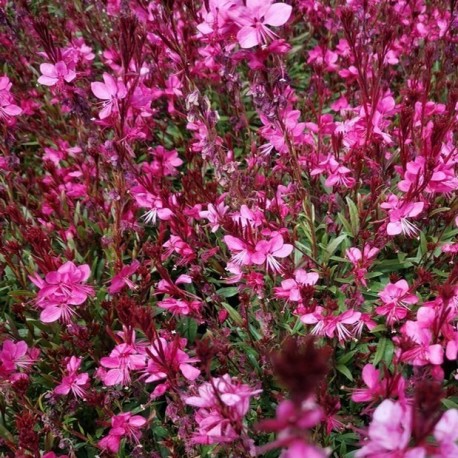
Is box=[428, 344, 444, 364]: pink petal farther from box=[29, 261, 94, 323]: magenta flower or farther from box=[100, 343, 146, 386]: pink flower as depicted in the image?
box=[29, 261, 94, 323]: magenta flower

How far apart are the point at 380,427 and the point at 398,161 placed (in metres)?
1.90

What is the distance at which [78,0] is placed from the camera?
12.6ft

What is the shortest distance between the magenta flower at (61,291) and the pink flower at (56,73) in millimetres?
748

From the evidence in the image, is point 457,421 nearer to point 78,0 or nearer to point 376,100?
point 376,100

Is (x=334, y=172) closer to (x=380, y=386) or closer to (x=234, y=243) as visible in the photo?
(x=234, y=243)

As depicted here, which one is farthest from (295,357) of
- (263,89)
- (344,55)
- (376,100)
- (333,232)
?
(344,55)

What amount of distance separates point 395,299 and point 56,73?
59.2 inches

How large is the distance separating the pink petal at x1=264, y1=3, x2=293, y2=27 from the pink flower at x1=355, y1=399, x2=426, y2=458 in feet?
3.60

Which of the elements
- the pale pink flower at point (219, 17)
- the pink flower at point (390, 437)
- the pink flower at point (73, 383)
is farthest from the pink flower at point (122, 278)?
the pink flower at point (390, 437)

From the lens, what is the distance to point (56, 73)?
201 cm

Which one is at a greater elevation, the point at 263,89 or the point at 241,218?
the point at 263,89

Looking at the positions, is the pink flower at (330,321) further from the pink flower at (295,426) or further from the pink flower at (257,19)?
the pink flower at (295,426)

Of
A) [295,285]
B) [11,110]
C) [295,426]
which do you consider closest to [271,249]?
[295,285]

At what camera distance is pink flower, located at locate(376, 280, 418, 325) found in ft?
5.74
